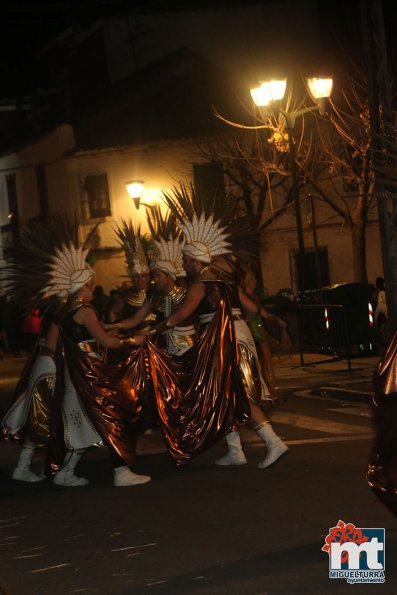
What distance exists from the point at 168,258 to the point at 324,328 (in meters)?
9.49

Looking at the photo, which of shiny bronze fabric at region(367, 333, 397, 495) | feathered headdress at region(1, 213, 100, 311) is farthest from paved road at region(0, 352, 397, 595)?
feathered headdress at region(1, 213, 100, 311)

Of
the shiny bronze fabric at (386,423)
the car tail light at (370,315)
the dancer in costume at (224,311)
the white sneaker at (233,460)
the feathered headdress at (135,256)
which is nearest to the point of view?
the shiny bronze fabric at (386,423)

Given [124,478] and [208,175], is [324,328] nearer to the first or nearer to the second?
[124,478]

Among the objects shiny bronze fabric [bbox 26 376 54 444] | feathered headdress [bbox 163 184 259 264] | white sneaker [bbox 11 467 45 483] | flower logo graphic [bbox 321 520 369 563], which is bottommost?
white sneaker [bbox 11 467 45 483]

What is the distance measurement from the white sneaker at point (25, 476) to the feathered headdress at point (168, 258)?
7.29 ft

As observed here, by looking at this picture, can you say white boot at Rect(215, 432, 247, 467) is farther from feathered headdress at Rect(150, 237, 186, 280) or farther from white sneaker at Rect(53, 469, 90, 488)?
feathered headdress at Rect(150, 237, 186, 280)

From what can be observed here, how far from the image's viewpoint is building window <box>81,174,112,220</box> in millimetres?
40438

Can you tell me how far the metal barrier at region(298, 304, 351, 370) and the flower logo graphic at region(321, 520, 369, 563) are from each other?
1245 centimetres

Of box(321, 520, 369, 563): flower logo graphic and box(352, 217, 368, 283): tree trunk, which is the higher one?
box(352, 217, 368, 283): tree trunk

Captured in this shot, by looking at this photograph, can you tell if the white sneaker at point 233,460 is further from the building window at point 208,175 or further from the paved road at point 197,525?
the building window at point 208,175

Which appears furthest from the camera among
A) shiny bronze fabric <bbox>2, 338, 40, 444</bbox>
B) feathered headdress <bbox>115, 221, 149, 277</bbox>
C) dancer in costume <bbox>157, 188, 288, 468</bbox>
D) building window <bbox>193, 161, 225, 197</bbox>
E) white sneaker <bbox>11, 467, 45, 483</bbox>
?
building window <bbox>193, 161, 225, 197</bbox>

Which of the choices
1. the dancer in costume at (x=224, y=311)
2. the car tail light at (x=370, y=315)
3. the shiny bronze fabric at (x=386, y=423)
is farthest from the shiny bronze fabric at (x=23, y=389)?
→ the car tail light at (x=370, y=315)

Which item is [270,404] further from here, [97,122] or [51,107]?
[51,107]

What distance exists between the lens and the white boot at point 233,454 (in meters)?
9.61
